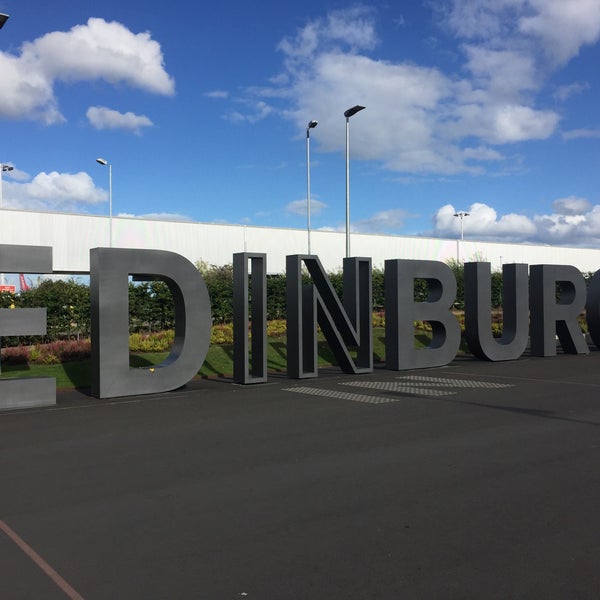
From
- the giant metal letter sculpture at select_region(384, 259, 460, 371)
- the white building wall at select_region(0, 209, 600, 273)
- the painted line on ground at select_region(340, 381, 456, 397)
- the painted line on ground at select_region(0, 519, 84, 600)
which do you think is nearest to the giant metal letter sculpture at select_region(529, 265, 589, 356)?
the giant metal letter sculpture at select_region(384, 259, 460, 371)

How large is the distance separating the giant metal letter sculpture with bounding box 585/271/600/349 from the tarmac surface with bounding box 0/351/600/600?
1118 centimetres

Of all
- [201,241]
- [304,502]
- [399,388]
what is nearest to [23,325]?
[399,388]

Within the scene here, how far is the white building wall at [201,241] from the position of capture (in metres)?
38.2

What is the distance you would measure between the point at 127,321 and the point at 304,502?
7.80 meters

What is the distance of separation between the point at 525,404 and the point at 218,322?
1598cm

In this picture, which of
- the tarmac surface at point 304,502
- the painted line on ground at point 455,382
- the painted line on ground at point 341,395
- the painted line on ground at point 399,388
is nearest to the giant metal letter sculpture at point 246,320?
the painted line on ground at point 341,395

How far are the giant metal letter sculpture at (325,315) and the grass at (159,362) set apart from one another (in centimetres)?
201

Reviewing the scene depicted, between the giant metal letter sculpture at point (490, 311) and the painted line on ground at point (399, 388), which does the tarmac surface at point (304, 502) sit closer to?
the painted line on ground at point (399, 388)

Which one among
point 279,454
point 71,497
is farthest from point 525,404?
point 71,497

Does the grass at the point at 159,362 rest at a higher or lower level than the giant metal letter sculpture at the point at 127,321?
lower

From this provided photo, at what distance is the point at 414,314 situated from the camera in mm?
16266

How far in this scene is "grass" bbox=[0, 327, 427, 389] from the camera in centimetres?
1423

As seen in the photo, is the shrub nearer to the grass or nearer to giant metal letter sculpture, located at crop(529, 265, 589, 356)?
the grass

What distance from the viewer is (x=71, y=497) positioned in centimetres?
569
